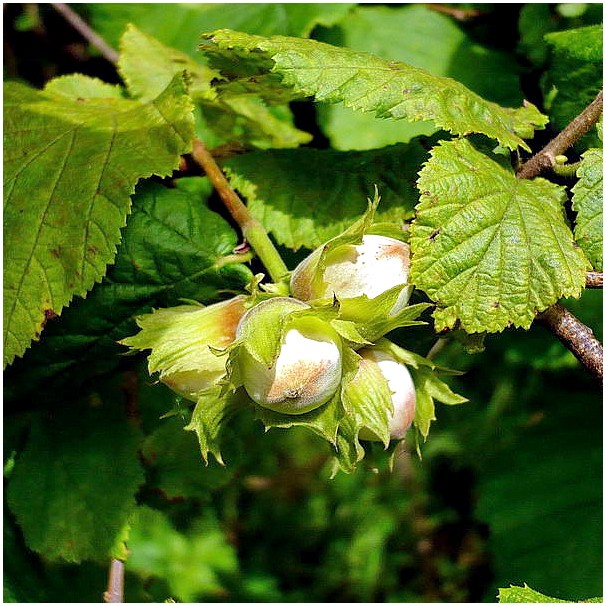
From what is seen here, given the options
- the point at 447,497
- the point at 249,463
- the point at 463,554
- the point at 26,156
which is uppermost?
the point at 26,156

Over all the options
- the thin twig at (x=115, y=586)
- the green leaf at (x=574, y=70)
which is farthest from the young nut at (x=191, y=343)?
the green leaf at (x=574, y=70)

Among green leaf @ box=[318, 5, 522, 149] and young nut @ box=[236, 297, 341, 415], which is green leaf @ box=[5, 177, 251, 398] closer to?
young nut @ box=[236, 297, 341, 415]

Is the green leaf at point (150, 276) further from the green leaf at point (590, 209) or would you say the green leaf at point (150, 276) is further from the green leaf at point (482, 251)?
the green leaf at point (590, 209)

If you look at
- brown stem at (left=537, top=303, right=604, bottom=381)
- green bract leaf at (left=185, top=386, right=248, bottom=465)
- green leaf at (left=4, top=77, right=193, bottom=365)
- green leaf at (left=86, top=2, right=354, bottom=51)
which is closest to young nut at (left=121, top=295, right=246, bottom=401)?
green bract leaf at (left=185, top=386, right=248, bottom=465)

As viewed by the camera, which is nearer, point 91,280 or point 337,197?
point 91,280

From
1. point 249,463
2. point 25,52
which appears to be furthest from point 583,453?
point 25,52

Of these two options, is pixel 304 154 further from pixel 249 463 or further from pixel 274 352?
pixel 249 463
